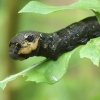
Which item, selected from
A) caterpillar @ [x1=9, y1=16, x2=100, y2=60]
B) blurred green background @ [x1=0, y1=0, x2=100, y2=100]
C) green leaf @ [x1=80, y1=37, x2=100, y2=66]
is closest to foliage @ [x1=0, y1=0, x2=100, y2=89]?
green leaf @ [x1=80, y1=37, x2=100, y2=66]

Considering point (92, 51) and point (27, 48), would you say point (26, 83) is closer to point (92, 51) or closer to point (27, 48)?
point (27, 48)

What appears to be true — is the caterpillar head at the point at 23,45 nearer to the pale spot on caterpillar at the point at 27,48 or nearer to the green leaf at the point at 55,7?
the pale spot on caterpillar at the point at 27,48

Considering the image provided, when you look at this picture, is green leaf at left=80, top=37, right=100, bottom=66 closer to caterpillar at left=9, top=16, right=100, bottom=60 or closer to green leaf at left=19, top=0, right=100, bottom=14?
green leaf at left=19, top=0, right=100, bottom=14

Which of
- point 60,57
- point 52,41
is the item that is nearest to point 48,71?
point 60,57

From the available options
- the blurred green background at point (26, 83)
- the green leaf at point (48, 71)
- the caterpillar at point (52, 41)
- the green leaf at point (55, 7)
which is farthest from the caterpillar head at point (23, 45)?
the blurred green background at point (26, 83)

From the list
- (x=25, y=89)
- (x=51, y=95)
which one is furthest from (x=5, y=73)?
(x=51, y=95)
